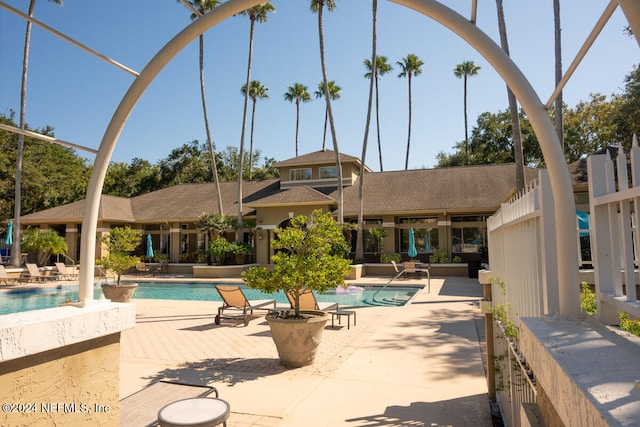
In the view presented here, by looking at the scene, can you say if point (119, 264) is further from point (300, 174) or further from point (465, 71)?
point (465, 71)

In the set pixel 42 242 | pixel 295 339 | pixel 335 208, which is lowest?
pixel 295 339

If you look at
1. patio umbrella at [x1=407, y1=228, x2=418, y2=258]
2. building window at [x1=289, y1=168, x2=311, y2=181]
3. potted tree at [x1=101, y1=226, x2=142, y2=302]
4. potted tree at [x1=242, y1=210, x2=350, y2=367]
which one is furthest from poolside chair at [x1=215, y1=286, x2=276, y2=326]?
building window at [x1=289, y1=168, x2=311, y2=181]

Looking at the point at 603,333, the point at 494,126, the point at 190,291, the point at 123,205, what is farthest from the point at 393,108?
the point at 603,333

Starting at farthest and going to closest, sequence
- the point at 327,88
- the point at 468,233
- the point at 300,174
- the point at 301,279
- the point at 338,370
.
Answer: the point at 300,174 → the point at 327,88 → the point at 468,233 → the point at 301,279 → the point at 338,370

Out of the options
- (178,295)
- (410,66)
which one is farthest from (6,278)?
(410,66)

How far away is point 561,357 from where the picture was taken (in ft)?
5.80

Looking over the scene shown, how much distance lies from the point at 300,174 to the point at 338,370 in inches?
971

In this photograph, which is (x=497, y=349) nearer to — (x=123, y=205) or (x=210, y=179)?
(x=123, y=205)

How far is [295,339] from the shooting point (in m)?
6.50

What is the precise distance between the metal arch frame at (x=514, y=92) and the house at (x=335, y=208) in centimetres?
2117

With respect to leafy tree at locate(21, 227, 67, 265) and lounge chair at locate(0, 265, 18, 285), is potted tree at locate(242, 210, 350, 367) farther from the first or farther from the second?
leafy tree at locate(21, 227, 67, 265)

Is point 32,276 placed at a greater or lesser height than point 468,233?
lesser

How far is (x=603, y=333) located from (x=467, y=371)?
14.3 ft

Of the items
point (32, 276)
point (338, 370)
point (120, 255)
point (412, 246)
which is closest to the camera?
point (338, 370)
